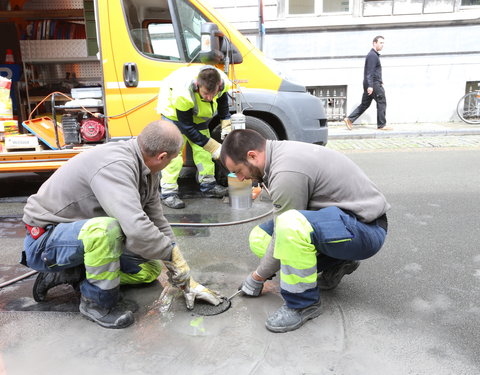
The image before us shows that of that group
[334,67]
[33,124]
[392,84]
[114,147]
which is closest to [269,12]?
[334,67]

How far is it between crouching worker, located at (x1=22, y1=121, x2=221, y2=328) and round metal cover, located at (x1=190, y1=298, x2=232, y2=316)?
6 centimetres

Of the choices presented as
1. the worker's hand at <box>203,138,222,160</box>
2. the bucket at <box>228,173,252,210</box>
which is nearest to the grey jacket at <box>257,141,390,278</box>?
the bucket at <box>228,173,252,210</box>

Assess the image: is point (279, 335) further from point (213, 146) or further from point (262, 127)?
point (262, 127)

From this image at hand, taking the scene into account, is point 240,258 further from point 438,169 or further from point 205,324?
point 438,169

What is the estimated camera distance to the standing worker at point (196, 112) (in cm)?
419

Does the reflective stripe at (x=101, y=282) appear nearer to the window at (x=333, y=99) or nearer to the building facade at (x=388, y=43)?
the building facade at (x=388, y=43)

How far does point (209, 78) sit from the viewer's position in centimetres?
409

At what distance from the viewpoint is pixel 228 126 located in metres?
4.64

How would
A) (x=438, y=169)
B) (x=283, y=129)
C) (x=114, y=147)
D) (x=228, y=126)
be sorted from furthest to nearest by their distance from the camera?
(x=438, y=169), (x=283, y=129), (x=228, y=126), (x=114, y=147)

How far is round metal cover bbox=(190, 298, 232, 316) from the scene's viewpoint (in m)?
2.55

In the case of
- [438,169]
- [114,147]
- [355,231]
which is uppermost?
[114,147]

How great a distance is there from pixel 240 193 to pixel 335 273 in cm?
195

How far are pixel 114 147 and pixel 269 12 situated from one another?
9591 millimetres

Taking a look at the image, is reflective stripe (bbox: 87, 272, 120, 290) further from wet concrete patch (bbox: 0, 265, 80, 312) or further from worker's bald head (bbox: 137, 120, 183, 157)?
worker's bald head (bbox: 137, 120, 183, 157)
